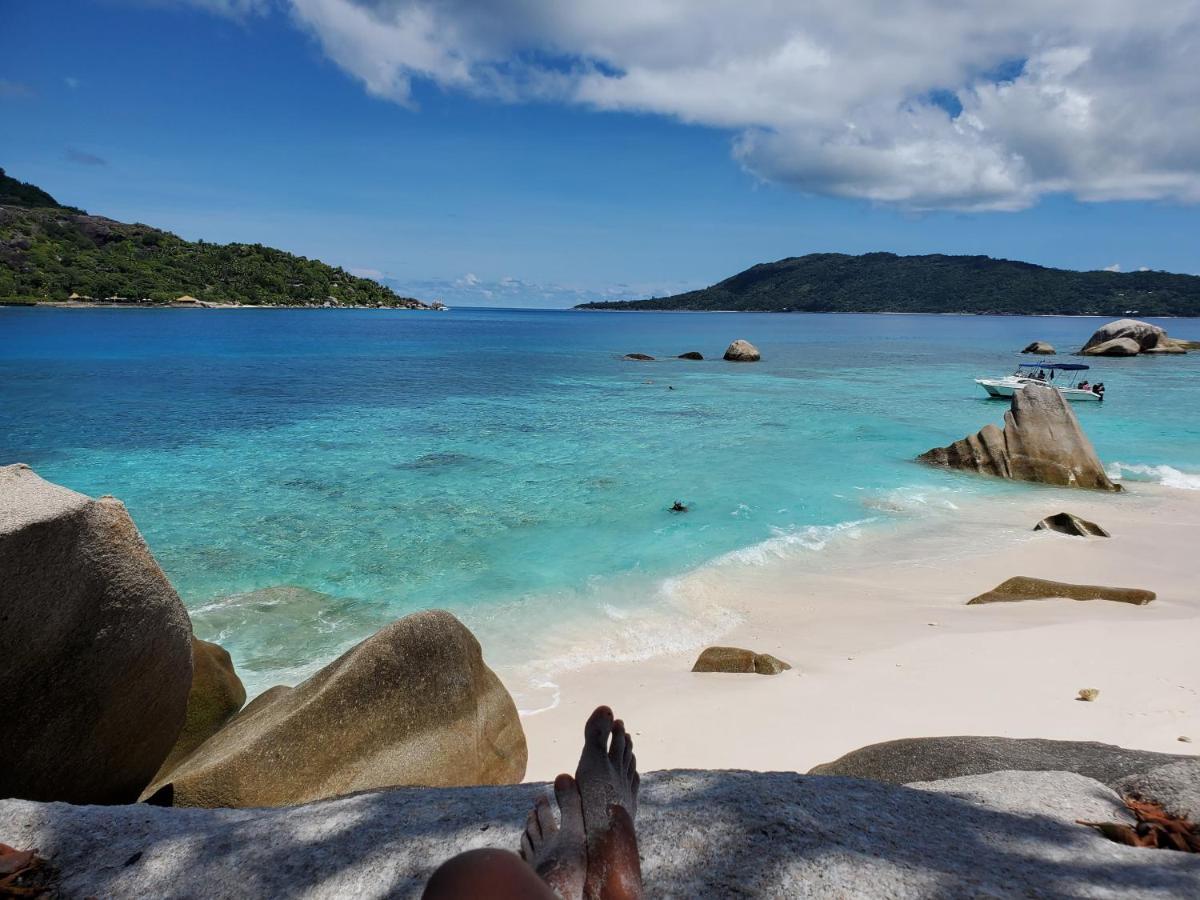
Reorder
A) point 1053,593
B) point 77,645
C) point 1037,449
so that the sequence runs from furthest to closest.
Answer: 1. point 1037,449
2. point 1053,593
3. point 77,645

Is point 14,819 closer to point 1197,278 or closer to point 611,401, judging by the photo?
point 611,401

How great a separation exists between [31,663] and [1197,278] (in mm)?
224618

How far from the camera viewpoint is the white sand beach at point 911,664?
6.10 m

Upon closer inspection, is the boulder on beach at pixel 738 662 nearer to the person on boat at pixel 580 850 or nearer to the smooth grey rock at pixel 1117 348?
the person on boat at pixel 580 850

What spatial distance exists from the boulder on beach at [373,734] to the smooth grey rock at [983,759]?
2.34 meters

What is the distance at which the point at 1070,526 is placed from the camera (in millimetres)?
12953

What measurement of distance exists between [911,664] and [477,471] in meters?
12.4

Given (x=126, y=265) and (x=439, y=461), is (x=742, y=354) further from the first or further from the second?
(x=126, y=265)

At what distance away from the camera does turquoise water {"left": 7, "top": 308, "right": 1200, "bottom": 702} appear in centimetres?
1073

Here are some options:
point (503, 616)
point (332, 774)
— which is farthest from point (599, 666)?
point (332, 774)

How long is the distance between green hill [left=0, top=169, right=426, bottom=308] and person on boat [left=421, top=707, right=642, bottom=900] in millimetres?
130709

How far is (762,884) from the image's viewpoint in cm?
223

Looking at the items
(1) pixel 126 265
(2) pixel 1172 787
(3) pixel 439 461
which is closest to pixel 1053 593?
(2) pixel 1172 787

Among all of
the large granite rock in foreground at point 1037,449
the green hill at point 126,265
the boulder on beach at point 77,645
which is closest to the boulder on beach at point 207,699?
the boulder on beach at point 77,645
